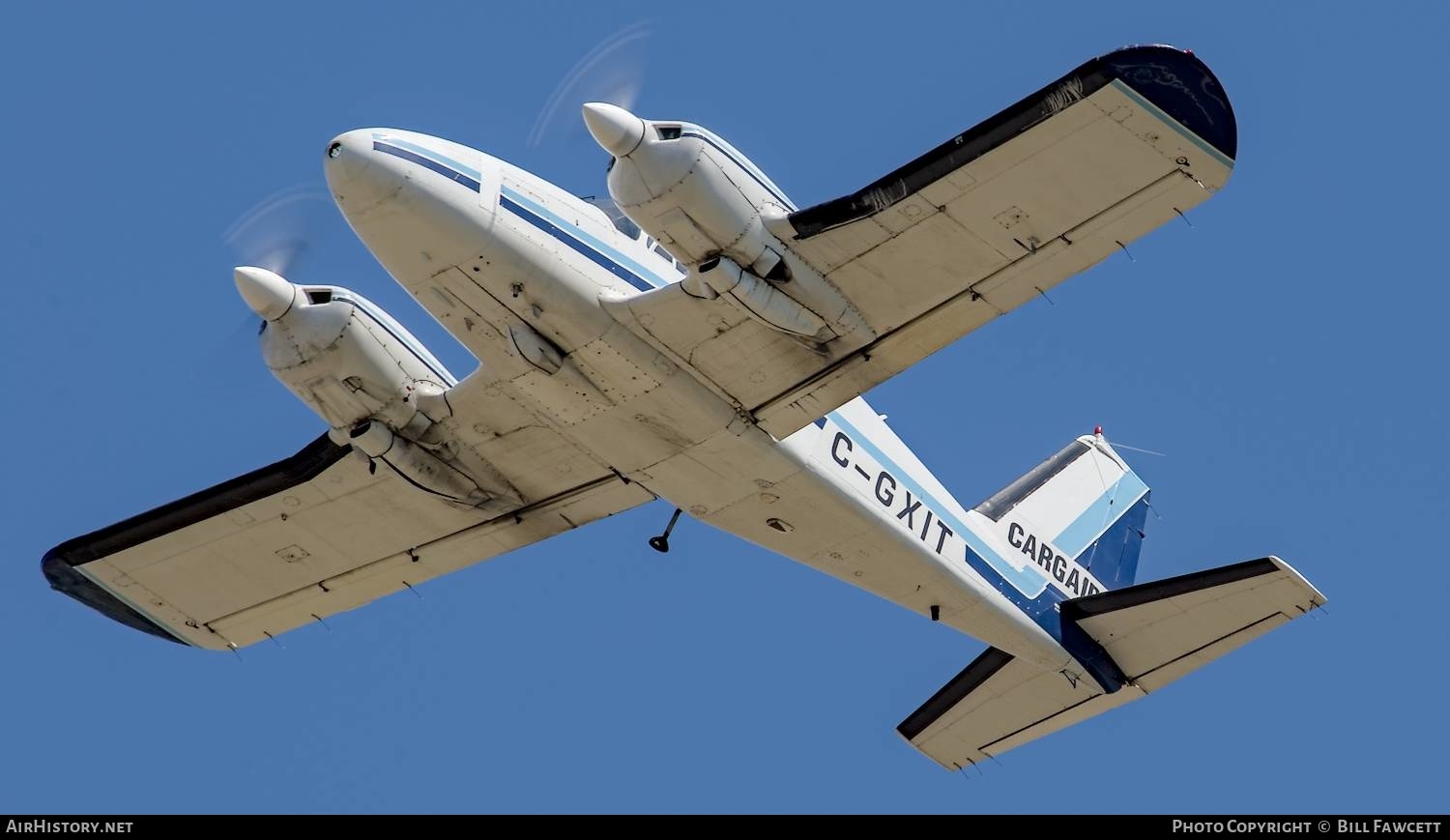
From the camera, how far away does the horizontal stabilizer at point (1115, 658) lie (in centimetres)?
2527

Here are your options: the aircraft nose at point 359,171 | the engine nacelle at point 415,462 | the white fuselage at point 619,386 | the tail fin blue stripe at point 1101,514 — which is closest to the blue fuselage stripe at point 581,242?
the white fuselage at point 619,386

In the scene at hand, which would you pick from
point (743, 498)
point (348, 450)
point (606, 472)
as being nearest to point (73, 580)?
point (348, 450)

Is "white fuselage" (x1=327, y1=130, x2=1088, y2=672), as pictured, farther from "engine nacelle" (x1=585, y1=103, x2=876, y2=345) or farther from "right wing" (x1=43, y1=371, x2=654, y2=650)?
"right wing" (x1=43, y1=371, x2=654, y2=650)

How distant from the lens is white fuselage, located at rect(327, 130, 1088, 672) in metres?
21.2

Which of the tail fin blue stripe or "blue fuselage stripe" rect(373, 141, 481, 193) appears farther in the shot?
the tail fin blue stripe

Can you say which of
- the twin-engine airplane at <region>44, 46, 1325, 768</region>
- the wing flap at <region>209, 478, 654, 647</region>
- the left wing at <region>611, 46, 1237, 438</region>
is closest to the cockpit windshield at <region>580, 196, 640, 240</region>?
the twin-engine airplane at <region>44, 46, 1325, 768</region>

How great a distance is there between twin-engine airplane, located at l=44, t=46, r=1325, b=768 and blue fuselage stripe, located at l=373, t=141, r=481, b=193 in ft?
0.09

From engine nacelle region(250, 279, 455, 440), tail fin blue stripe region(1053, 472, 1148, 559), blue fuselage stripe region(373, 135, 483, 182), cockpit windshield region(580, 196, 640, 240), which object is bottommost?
engine nacelle region(250, 279, 455, 440)

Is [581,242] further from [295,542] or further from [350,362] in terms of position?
[295,542]

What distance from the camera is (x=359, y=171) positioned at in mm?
20969

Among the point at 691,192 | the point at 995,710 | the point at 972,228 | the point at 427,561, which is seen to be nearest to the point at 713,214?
the point at 691,192

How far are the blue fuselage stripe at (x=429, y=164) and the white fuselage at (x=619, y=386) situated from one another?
2 centimetres

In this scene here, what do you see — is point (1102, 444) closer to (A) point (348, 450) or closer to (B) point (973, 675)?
(B) point (973, 675)

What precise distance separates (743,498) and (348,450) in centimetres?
484
